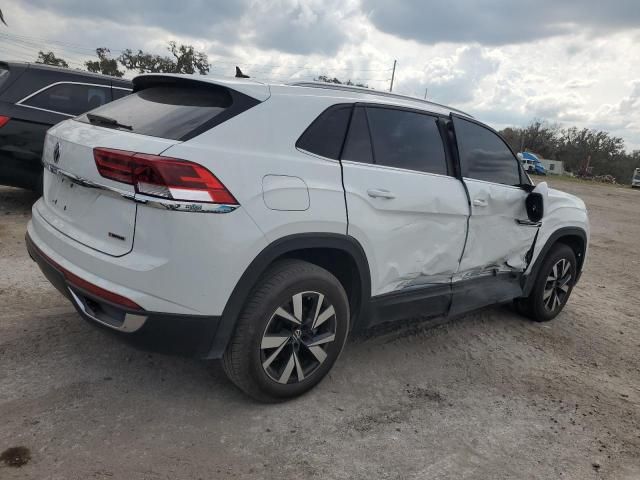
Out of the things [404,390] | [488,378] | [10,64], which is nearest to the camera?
[404,390]

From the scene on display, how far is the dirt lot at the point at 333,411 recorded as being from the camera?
2.46 meters

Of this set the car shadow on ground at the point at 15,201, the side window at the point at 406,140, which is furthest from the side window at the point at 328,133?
the car shadow on ground at the point at 15,201

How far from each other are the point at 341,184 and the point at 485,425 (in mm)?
1671

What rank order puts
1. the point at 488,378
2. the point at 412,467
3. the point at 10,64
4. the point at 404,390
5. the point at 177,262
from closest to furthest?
the point at 177,262, the point at 412,467, the point at 404,390, the point at 488,378, the point at 10,64

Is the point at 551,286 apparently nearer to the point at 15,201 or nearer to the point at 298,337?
the point at 298,337

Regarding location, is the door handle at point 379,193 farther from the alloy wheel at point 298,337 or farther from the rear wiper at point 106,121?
the rear wiper at point 106,121

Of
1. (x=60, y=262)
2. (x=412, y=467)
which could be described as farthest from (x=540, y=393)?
(x=60, y=262)

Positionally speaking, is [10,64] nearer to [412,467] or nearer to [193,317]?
[193,317]

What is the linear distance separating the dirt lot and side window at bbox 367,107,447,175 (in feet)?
4.74

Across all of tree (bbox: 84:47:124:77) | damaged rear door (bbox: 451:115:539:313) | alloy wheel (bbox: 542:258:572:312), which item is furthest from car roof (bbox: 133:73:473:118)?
tree (bbox: 84:47:124:77)

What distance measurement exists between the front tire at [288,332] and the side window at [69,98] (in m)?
5.11

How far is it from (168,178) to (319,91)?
1.20 m

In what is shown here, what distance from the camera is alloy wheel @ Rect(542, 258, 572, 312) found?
16.0ft

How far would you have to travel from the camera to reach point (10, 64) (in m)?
Result: 6.14
